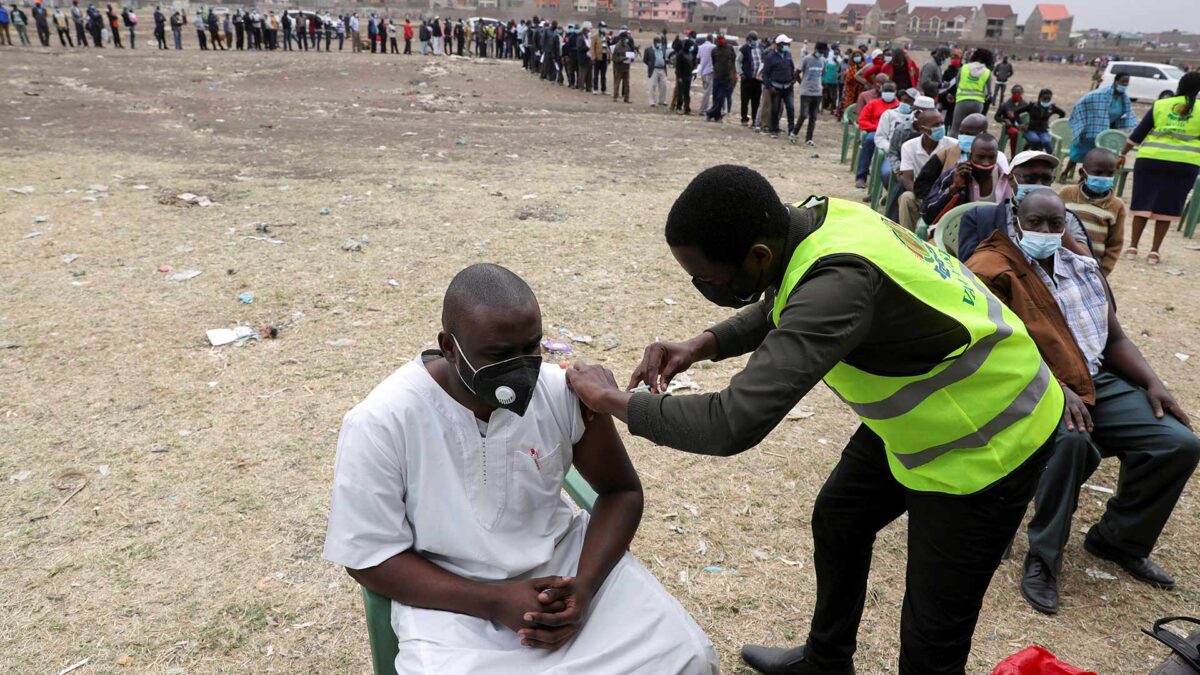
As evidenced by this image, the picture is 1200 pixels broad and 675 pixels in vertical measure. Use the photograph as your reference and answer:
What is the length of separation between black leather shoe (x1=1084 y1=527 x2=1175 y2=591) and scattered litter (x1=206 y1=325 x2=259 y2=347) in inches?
180

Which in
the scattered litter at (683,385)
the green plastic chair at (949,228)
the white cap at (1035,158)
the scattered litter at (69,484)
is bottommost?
the scattered litter at (69,484)

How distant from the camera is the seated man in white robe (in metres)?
1.76

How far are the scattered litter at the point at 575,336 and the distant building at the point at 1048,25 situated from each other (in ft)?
284

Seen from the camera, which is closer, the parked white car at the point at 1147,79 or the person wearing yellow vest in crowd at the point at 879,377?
the person wearing yellow vest in crowd at the point at 879,377

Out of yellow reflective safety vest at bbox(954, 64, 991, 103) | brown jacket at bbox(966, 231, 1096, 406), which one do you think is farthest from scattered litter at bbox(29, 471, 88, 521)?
yellow reflective safety vest at bbox(954, 64, 991, 103)

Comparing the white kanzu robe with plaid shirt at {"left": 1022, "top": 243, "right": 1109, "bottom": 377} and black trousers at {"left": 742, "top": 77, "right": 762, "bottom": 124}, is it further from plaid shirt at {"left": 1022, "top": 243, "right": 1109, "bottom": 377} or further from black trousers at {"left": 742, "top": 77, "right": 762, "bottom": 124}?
black trousers at {"left": 742, "top": 77, "right": 762, "bottom": 124}

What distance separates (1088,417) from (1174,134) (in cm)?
609

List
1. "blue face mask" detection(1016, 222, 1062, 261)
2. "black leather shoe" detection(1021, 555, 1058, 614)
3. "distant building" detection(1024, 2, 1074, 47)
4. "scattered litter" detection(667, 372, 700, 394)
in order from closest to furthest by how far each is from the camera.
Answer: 1. "black leather shoe" detection(1021, 555, 1058, 614)
2. "blue face mask" detection(1016, 222, 1062, 261)
3. "scattered litter" detection(667, 372, 700, 394)
4. "distant building" detection(1024, 2, 1074, 47)

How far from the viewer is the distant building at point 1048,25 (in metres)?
77.8

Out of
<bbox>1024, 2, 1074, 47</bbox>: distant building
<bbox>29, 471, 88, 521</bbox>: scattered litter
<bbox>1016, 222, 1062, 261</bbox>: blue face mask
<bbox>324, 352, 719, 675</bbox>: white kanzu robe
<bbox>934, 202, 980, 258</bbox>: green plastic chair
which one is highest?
<bbox>1024, 2, 1074, 47</bbox>: distant building

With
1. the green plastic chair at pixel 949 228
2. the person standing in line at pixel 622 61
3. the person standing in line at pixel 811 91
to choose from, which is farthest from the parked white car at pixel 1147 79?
the green plastic chair at pixel 949 228

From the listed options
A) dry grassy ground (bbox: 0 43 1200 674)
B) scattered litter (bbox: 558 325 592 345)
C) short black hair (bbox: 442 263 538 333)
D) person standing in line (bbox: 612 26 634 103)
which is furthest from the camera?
person standing in line (bbox: 612 26 634 103)

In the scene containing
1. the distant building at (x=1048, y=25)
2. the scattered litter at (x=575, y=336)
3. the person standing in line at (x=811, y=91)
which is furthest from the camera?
the distant building at (x=1048, y=25)

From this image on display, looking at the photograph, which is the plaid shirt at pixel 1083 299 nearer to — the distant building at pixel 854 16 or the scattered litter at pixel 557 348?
the scattered litter at pixel 557 348
